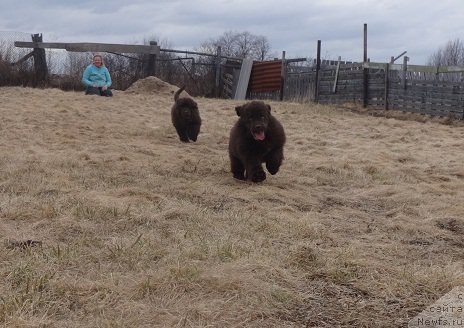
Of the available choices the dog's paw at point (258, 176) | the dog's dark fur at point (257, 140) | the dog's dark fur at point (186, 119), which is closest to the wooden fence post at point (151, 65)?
the dog's dark fur at point (186, 119)

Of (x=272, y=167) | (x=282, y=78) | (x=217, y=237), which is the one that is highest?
(x=282, y=78)

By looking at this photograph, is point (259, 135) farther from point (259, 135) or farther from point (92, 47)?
point (92, 47)

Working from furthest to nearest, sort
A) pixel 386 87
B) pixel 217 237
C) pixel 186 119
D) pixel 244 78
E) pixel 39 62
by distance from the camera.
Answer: pixel 244 78
pixel 39 62
pixel 386 87
pixel 186 119
pixel 217 237

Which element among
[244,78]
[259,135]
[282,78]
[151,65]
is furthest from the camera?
[244,78]

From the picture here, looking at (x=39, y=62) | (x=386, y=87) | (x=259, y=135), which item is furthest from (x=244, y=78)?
(x=259, y=135)

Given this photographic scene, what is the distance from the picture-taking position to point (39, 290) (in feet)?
9.14

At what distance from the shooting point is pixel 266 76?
75.0ft

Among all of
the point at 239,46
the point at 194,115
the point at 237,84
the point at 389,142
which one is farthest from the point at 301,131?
the point at 239,46

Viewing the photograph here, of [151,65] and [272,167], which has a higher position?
[151,65]

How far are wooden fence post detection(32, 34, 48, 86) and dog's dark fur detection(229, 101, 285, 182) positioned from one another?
15.7 m

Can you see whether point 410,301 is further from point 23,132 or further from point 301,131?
point 301,131

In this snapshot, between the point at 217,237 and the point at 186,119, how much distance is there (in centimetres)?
622

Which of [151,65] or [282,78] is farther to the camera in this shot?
[151,65]

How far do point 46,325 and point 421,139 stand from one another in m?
9.98
